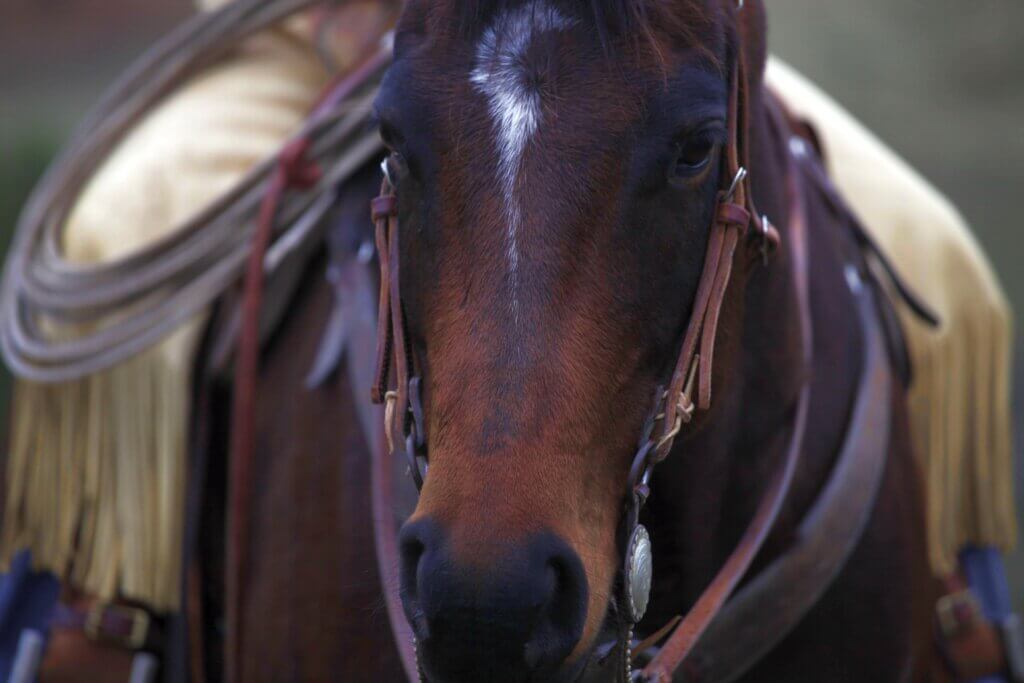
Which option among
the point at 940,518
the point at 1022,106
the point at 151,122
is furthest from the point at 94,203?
the point at 1022,106

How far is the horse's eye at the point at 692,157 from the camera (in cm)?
149

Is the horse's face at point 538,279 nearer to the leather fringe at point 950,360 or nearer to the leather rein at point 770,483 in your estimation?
the leather rein at point 770,483

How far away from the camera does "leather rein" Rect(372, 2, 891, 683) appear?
1461 millimetres

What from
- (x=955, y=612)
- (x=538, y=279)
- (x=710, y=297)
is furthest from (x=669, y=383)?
(x=955, y=612)

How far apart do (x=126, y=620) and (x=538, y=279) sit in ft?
4.67

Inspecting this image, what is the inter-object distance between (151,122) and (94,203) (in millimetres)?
308

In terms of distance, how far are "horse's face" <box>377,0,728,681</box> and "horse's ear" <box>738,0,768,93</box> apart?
0.13m

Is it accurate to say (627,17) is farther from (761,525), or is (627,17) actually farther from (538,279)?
(761,525)

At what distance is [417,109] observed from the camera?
1502 mm

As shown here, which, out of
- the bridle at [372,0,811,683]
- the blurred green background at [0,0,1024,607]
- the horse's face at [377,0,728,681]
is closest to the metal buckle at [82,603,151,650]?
the bridle at [372,0,811,683]

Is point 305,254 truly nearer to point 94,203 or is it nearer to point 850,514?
point 94,203

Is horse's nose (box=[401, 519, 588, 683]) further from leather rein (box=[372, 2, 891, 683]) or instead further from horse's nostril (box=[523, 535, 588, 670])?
leather rein (box=[372, 2, 891, 683])

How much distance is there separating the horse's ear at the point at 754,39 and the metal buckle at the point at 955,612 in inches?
51.1

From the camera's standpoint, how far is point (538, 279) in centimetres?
138
